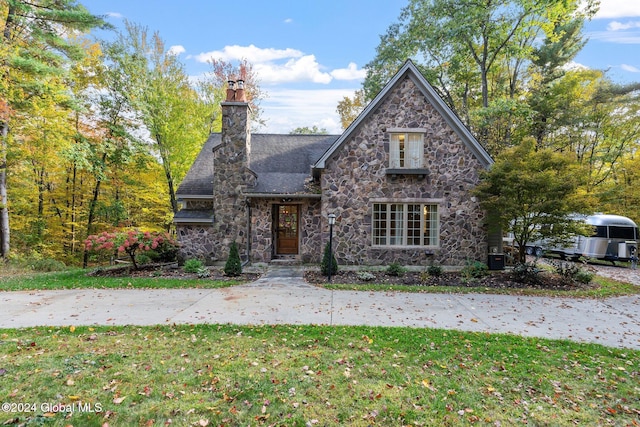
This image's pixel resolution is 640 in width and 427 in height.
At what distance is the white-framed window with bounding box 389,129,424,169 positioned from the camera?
1180 centimetres

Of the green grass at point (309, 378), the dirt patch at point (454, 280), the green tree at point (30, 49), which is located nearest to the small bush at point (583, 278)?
the dirt patch at point (454, 280)

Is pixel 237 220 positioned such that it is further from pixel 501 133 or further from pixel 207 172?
pixel 501 133

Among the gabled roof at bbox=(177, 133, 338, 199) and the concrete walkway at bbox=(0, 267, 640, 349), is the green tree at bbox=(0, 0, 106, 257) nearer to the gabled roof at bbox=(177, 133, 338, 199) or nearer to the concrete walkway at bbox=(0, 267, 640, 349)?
the gabled roof at bbox=(177, 133, 338, 199)

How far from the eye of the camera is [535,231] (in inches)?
398

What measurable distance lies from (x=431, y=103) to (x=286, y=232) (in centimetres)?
784

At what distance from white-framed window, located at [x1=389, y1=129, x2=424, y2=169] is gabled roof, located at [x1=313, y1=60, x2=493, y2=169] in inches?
49.0

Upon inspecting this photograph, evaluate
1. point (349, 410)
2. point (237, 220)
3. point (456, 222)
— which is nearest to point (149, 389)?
point (349, 410)

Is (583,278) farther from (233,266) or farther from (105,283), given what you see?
(105,283)

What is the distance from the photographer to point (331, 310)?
6.73m

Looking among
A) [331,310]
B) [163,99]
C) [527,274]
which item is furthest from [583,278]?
[163,99]

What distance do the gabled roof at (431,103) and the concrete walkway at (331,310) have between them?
557cm

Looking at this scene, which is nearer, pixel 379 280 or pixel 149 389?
pixel 149 389

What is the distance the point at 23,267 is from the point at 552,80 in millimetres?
29896

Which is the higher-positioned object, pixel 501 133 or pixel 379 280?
pixel 501 133
